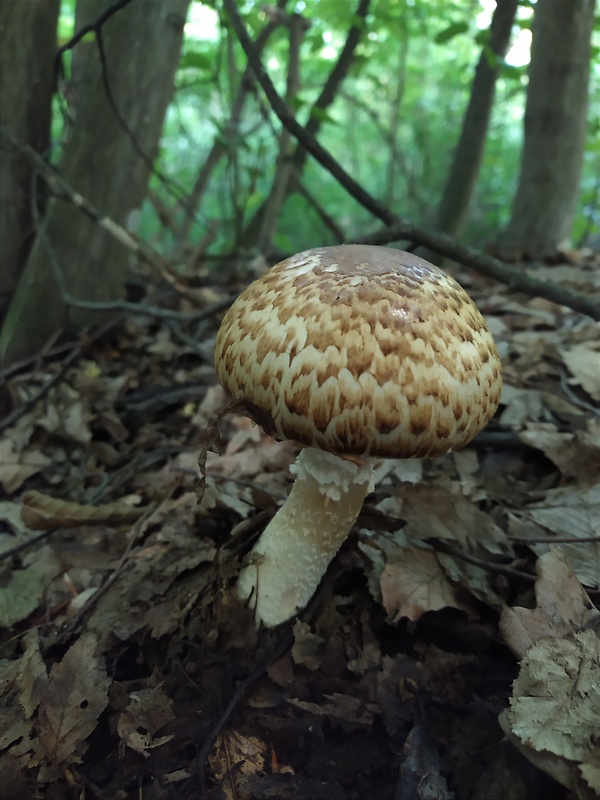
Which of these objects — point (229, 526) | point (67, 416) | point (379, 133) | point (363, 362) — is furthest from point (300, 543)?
point (379, 133)

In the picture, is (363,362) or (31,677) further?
(31,677)

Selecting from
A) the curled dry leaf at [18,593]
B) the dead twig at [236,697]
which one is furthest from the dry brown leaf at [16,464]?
the dead twig at [236,697]

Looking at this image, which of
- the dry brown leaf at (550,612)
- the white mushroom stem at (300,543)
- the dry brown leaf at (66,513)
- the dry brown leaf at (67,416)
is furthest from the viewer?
the dry brown leaf at (67,416)

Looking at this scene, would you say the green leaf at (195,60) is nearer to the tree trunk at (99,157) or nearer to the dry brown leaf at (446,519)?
the tree trunk at (99,157)

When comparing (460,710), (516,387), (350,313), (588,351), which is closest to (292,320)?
(350,313)

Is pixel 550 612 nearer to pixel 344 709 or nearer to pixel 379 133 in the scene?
pixel 344 709

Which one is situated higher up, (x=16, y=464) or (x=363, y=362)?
(x=363, y=362)

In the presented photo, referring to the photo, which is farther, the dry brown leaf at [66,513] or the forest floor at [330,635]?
the dry brown leaf at [66,513]

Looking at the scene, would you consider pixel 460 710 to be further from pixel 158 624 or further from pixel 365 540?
pixel 158 624
